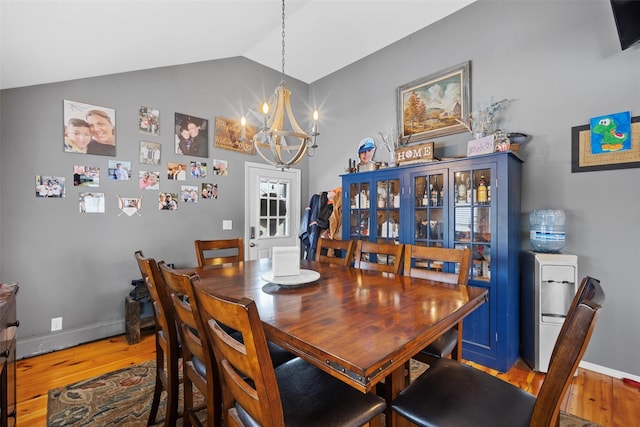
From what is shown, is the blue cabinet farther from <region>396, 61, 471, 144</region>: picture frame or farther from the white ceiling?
the white ceiling

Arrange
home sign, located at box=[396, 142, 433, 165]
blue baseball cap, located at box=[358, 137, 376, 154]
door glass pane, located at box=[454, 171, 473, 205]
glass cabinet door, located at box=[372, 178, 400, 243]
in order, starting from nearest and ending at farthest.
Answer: door glass pane, located at box=[454, 171, 473, 205]
home sign, located at box=[396, 142, 433, 165]
glass cabinet door, located at box=[372, 178, 400, 243]
blue baseball cap, located at box=[358, 137, 376, 154]

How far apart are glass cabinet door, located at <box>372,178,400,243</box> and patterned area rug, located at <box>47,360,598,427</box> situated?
138cm

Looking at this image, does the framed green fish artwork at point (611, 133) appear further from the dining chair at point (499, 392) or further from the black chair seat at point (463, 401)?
the black chair seat at point (463, 401)

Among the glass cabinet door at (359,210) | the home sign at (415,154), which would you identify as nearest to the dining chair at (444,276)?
the home sign at (415,154)

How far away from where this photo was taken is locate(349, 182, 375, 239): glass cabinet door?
3.31 m

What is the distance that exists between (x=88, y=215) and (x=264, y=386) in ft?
9.38

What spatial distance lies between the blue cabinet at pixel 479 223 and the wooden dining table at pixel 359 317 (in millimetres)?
1013

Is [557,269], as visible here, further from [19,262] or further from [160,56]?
[19,262]

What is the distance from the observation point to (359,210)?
3393 mm

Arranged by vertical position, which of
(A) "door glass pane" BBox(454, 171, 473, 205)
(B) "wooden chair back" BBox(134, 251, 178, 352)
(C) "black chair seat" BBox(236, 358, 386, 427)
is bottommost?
(C) "black chair seat" BBox(236, 358, 386, 427)


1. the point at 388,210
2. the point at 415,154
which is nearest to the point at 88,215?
the point at 388,210

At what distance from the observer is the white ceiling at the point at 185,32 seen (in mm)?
1867

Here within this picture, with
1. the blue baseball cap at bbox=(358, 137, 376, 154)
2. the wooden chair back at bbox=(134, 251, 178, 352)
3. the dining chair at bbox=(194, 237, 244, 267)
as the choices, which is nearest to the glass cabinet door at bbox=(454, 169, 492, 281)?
the blue baseball cap at bbox=(358, 137, 376, 154)

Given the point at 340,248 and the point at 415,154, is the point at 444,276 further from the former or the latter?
the point at 415,154
